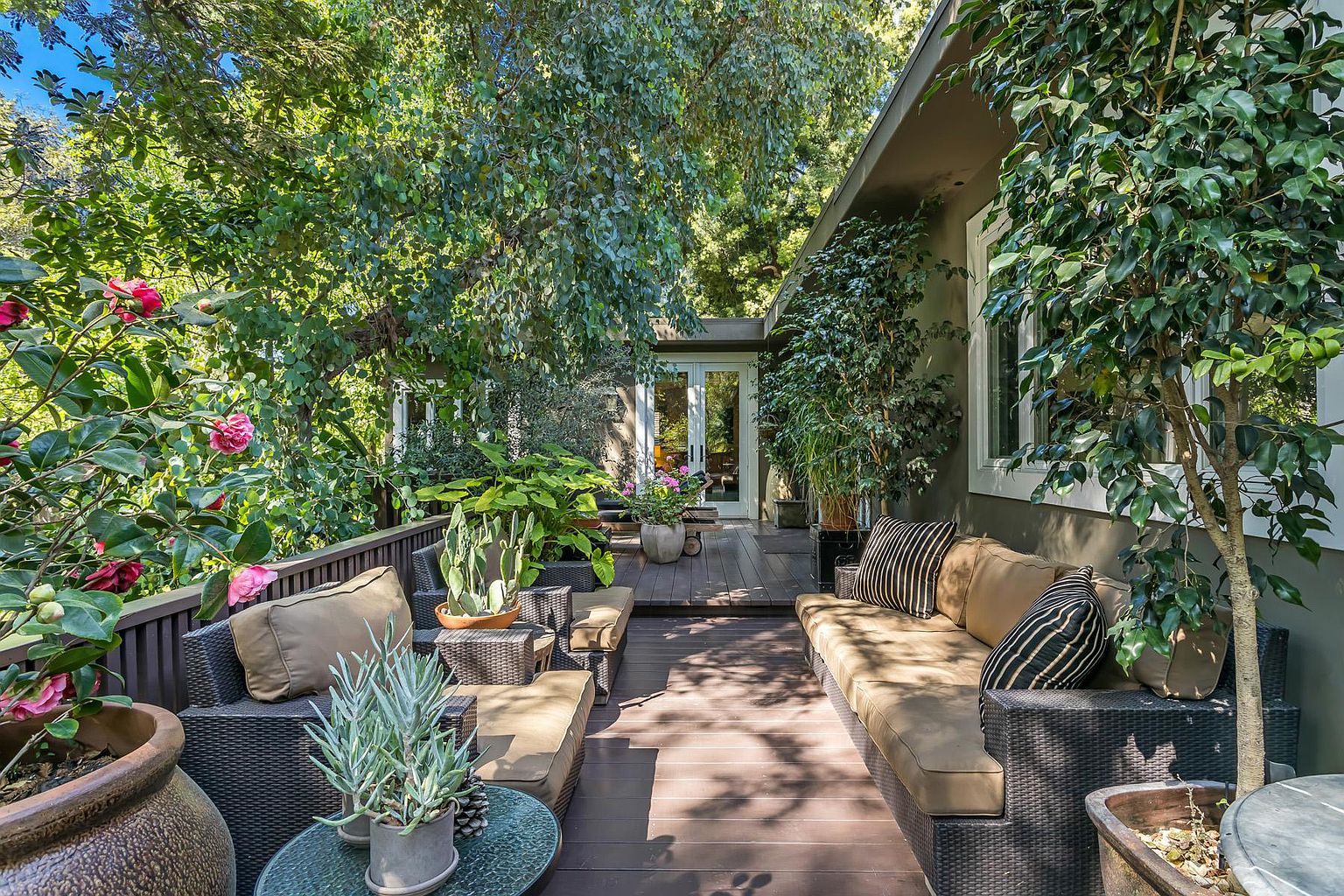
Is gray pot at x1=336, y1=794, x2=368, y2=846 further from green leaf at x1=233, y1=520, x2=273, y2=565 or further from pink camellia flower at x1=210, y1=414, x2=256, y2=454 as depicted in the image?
pink camellia flower at x1=210, y1=414, x2=256, y2=454

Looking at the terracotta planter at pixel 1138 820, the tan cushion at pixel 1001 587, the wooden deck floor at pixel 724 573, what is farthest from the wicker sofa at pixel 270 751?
the wooden deck floor at pixel 724 573

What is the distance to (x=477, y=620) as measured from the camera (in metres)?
2.78

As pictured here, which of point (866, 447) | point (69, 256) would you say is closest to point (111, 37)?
point (69, 256)

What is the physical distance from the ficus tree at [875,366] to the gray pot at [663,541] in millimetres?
2167

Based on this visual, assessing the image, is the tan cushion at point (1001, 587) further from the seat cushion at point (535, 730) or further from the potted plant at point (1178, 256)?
the seat cushion at point (535, 730)

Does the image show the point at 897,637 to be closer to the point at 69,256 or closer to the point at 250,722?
the point at 250,722

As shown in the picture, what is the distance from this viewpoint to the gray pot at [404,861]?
4.07 ft

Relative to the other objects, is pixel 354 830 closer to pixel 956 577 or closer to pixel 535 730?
pixel 535 730

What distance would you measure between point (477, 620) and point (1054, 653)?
198cm

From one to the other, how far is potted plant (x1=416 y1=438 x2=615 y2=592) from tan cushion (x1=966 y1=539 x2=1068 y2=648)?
187 cm

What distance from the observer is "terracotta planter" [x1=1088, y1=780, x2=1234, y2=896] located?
1375 mm

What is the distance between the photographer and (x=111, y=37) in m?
3.75

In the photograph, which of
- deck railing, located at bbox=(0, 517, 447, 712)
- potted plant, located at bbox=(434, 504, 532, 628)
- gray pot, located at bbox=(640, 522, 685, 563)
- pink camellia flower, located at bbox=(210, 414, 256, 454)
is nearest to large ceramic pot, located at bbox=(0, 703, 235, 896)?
deck railing, located at bbox=(0, 517, 447, 712)

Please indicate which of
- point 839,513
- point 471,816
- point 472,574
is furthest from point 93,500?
Answer: point 839,513
